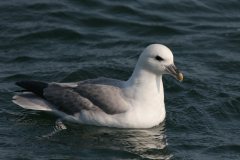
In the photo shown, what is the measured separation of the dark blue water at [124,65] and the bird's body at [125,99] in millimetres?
235

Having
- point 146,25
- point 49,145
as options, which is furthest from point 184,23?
point 49,145

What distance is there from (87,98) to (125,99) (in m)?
0.73

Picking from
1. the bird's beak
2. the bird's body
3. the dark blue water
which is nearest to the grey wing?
the bird's body

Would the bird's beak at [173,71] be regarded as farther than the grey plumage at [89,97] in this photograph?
No

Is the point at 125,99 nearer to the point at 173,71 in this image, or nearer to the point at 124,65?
the point at 173,71

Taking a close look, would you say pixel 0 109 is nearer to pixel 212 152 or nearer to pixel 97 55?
pixel 97 55

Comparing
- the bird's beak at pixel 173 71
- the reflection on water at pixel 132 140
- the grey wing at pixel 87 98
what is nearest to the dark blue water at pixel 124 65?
the reflection on water at pixel 132 140

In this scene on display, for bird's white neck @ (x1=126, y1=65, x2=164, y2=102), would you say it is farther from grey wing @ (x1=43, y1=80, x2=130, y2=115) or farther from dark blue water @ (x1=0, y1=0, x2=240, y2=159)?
dark blue water @ (x1=0, y1=0, x2=240, y2=159)

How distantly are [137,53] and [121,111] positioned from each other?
403 centimetres

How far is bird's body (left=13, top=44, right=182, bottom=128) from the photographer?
21.3 ft

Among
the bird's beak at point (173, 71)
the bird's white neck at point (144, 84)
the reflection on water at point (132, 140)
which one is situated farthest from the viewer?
the bird's white neck at point (144, 84)

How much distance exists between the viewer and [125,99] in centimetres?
675

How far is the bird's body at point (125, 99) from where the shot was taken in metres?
6.48

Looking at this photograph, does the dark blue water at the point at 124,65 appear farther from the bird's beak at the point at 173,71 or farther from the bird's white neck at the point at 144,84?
the bird's beak at the point at 173,71
